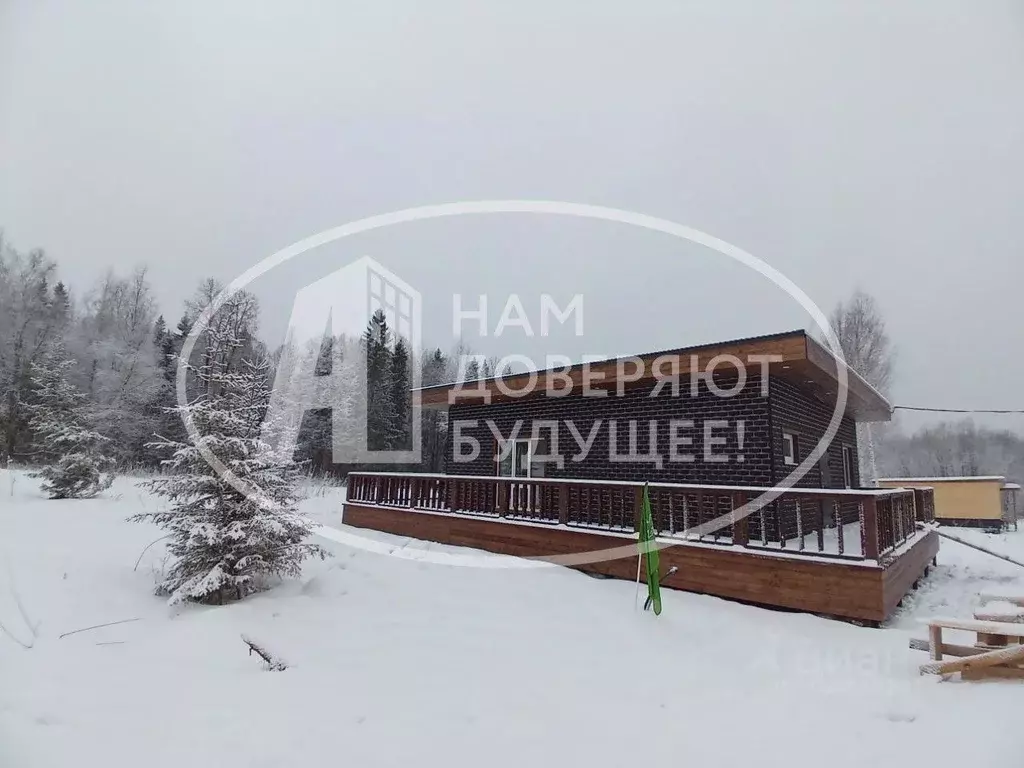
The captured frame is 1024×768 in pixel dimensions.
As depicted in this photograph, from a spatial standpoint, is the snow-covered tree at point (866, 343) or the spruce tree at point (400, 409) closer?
the snow-covered tree at point (866, 343)

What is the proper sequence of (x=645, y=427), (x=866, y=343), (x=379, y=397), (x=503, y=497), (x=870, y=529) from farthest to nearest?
(x=379, y=397) < (x=866, y=343) < (x=645, y=427) < (x=503, y=497) < (x=870, y=529)

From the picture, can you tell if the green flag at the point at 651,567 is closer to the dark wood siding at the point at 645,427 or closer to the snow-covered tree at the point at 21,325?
the dark wood siding at the point at 645,427

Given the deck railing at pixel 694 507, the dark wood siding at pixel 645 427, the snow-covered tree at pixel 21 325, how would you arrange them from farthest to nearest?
the snow-covered tree at pixel 21 325 → the dark wood siding at pixel 645 427 → the deck railing at pixel 694 507

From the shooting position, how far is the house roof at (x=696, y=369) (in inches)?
253

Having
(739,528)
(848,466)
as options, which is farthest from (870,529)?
(848,466)

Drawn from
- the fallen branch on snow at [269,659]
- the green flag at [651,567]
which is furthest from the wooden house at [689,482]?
the fallen branch on snow at [269,659]

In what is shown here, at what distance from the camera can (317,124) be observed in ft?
70.3

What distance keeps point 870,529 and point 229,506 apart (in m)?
6.16

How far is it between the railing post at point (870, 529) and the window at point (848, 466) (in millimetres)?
6612

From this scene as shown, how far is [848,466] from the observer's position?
1153 centimetres

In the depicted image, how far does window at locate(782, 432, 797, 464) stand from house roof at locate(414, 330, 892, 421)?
804 mm

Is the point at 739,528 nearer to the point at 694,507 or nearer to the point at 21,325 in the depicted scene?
the point at 694,507

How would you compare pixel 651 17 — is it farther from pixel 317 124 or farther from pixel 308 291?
pixel 308 291

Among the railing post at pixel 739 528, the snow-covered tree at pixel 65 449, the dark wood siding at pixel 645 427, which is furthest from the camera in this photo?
the snow-covered tree at pixel 65 449
